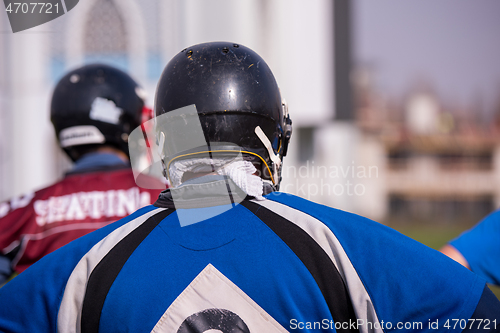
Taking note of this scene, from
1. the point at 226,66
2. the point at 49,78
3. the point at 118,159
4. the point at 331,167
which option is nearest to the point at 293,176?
the point at 331,167

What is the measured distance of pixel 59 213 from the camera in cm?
289

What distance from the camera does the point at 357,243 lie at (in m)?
1.40

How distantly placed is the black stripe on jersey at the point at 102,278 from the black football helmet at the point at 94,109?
1.93 metres

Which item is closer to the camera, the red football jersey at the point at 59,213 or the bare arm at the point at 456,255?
the bare arm at the point at 456,255

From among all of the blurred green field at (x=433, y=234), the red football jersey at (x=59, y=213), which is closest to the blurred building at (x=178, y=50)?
the blurred green field at (x=433, y=234)

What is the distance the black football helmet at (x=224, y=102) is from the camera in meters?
1.78

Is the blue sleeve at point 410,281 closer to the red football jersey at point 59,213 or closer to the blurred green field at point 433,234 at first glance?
the red football jersey at point 59,213

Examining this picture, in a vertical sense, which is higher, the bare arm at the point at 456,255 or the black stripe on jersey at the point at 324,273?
the black stripe on jersey at the point at 324,273

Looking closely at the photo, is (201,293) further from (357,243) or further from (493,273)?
(493,273)

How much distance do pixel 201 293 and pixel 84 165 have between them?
2.05m

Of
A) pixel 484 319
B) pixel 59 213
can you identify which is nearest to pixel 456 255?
pixel 484 319

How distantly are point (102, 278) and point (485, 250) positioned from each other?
1866mm

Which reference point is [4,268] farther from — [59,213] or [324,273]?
[324,273]

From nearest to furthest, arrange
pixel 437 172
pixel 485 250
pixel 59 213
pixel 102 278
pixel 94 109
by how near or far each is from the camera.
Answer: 1. pixel 102 278
2. pixel 485 250
3. pixel 59 213
4. pixel 94 109
5. pixel 437 172
